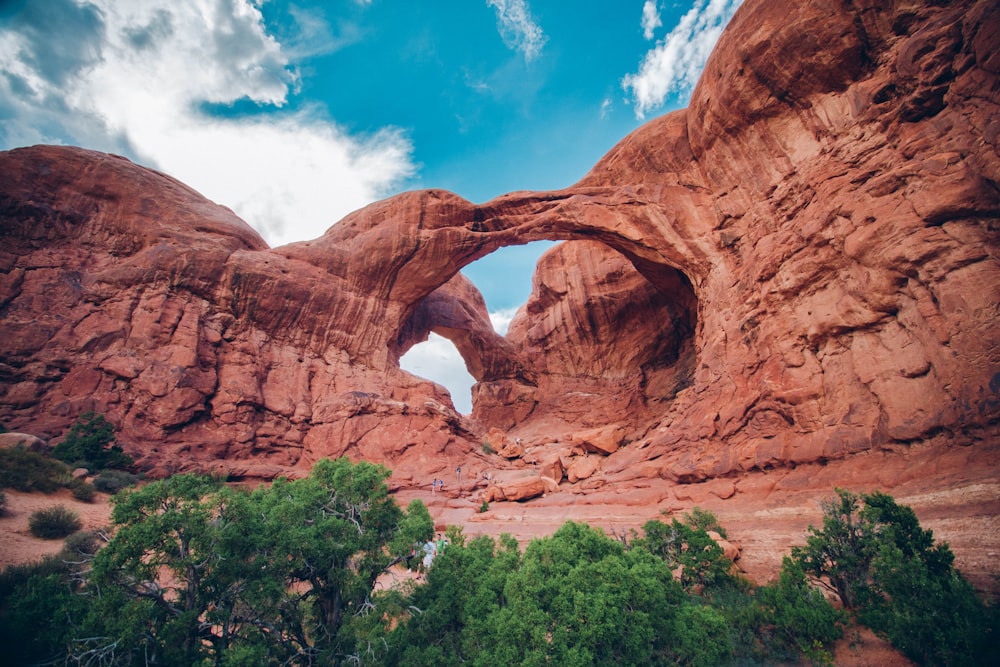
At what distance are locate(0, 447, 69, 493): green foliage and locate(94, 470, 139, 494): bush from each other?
2.80 feet

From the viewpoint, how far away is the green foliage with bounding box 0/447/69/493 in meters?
11.6

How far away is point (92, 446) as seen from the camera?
47.6ft

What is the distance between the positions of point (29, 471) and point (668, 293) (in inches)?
1126

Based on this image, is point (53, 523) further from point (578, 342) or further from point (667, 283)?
point (578, 342)

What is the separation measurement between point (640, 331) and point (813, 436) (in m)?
18.7

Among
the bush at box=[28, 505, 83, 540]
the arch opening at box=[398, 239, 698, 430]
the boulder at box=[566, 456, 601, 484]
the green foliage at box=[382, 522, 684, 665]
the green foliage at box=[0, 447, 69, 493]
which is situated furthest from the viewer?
the arch opening at box=[398, 239, 698, 430]

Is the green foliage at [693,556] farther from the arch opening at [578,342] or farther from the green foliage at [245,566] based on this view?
the arch opening at [578,342]

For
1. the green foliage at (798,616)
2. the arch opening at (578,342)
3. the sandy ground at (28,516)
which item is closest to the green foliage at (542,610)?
the green foliage at (798,616)

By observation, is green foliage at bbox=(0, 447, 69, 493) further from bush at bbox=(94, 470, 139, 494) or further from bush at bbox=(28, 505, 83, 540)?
bush at bbox=(28, 505, 83, 540)

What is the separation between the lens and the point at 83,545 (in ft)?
30.7

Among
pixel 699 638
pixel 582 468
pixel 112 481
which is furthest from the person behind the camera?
pixel 582 468

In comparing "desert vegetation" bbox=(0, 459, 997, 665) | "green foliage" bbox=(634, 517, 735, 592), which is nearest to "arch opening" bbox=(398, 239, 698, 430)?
"green foliage" bbox=(634, 517, 735, 592)

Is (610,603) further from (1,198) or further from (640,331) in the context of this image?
(1,198)

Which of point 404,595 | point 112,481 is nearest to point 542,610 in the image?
point 404,595
